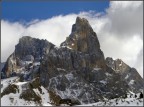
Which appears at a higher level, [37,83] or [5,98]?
[37,83]

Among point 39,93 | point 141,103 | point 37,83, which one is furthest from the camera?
point 37,83

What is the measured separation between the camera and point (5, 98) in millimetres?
78375

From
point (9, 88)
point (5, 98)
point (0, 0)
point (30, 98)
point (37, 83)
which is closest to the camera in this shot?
point (0, 0)

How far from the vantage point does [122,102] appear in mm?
43062

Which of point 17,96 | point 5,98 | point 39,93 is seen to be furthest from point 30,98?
point 39,93

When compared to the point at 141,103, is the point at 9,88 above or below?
above

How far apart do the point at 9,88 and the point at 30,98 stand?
10.2 meters

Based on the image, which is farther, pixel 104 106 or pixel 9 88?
pixel 9 88

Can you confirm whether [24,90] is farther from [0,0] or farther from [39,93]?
[0,0]

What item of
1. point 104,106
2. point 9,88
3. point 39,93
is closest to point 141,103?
point 104,106

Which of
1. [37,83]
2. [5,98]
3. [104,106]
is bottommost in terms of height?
[104,106]

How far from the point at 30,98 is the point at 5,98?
9.24 m

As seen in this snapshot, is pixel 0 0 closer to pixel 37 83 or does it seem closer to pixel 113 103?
pixel 113 103

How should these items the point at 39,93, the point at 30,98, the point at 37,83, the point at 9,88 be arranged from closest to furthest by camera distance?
1. the point at 30,98
2. the point at 9,88
3. the point at 39,93
4. the point at 37,83
